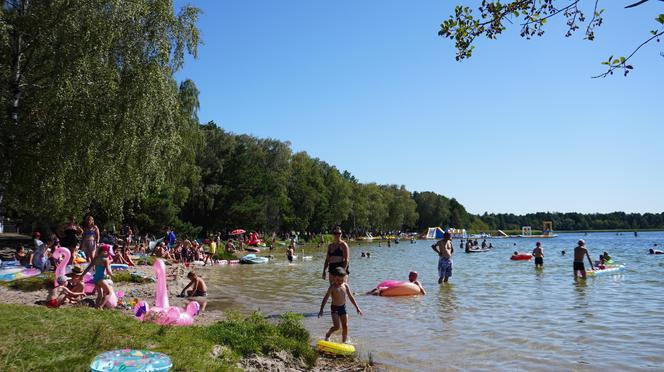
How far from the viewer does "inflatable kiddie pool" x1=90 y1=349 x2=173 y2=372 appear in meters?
5.00

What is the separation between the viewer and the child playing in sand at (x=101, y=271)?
10469 mm

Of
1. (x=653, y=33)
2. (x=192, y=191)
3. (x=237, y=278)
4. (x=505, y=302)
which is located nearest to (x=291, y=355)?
(x=653, y=33)

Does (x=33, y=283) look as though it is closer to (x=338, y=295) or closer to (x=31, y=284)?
(x=31, y=284)

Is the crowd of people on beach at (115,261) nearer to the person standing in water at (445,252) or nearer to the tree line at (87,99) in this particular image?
the person standing in water at (445,252)

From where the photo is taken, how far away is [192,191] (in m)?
49.9

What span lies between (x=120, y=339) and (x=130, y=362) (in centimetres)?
137

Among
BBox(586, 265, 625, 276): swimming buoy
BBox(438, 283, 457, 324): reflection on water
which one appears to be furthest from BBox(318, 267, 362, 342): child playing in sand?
BBox(586, 265, 625, 276): swimming buoy

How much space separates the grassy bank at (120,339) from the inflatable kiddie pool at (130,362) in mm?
252

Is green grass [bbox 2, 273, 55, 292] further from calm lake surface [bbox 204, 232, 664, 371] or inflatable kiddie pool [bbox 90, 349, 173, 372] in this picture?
inflatable kiddie pool [bbox 90, 349, 173, 372]

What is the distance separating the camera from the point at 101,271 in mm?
10672

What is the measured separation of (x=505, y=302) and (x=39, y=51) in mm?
15536

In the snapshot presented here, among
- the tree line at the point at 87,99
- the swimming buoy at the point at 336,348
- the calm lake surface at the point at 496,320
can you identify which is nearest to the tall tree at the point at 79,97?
the tree line at the point at 87,99

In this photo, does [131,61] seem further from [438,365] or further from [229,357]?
[438,365]

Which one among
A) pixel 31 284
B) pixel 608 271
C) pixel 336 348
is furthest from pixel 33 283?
pixel 608 271
